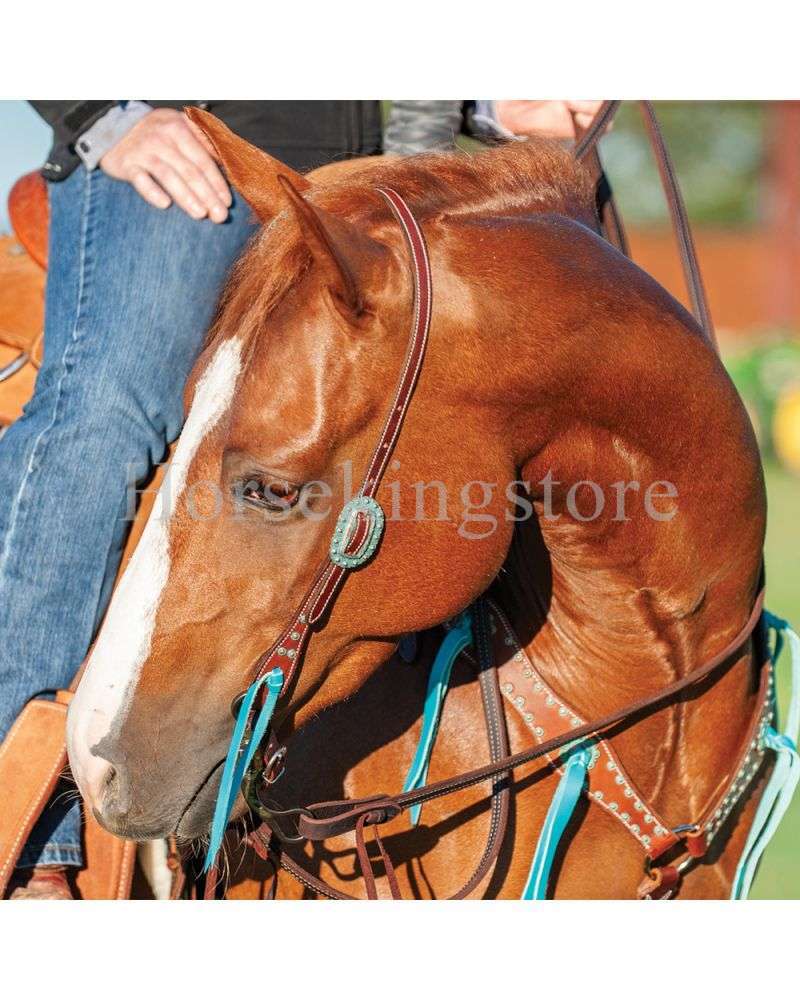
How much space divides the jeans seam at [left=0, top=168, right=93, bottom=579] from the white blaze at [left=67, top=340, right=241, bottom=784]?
622 millimetres

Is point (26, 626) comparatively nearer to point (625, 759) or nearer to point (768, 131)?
point (625, 759)

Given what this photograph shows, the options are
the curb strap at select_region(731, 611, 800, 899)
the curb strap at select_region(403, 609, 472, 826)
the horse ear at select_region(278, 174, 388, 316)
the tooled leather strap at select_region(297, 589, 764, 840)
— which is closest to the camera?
the horse ear at select_region(278, 174, 388, 316)

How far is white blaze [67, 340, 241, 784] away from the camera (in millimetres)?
1816

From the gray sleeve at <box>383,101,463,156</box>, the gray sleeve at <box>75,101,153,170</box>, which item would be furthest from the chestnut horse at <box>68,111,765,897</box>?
the gray sleeve at <box>383,101,463,156</box>

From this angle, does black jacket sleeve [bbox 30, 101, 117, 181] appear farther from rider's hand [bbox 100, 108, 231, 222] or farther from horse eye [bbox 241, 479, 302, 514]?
horse eye [bbox 241, 479, 302, 514]

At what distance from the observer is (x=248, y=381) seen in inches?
70.6

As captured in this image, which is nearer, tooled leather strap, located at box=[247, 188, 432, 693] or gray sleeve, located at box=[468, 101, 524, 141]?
tooled leather strap, located at box=[247, 188, 432, 693]

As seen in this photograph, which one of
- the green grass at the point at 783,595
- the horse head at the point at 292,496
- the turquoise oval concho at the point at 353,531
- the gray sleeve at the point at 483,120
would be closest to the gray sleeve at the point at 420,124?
the gray sleeve at the point at 483,120

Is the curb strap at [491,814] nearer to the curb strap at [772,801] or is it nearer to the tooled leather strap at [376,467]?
the tooled leather strap at [376,467]

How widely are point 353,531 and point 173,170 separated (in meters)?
1.17

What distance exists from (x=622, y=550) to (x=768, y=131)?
21.0 metres

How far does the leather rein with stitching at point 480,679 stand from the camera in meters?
1.81

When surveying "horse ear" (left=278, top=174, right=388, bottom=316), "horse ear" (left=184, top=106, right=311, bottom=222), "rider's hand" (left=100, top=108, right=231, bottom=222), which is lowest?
"horse ear" (left=278, top=174, right=388, bottom=316)

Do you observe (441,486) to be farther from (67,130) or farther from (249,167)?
(67,130)
